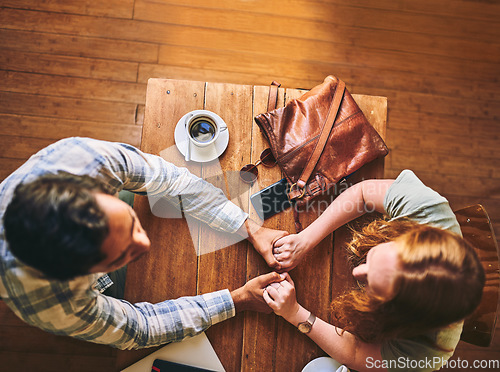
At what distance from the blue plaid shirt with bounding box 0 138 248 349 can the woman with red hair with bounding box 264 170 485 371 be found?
25cm

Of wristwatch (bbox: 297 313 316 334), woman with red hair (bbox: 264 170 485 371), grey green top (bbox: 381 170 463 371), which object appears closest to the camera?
woman with red hair (bbox: 264 170 485 371)

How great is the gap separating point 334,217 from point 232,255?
0.39 meters

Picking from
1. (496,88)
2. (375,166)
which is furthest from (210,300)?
(496,88)

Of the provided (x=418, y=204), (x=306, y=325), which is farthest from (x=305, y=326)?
(x=418, y=204)

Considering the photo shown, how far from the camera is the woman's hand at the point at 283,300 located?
1169mm

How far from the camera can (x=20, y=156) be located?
1977 mm

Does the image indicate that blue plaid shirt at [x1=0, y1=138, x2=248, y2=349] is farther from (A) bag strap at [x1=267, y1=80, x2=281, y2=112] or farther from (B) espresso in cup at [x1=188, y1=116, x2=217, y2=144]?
(A) bag strap at [x1=267, y1=80, x2=281, y2=112]

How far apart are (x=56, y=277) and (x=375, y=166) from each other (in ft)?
3.65

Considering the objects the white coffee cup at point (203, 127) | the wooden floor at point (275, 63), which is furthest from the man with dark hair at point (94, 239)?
the wooden floor at point (275, 63)

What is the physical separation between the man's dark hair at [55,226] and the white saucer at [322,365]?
80 centimetres

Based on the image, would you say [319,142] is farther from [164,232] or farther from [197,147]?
[164,232]

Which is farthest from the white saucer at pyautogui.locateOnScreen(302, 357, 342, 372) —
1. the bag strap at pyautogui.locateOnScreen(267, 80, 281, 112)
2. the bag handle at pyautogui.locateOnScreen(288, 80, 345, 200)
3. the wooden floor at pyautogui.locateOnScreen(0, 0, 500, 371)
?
the wooden floor at pyautogui.locateOnScreen(0, 0, 500, 371)

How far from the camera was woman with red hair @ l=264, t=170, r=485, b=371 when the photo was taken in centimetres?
96

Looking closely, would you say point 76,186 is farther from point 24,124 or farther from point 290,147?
point 24,124
